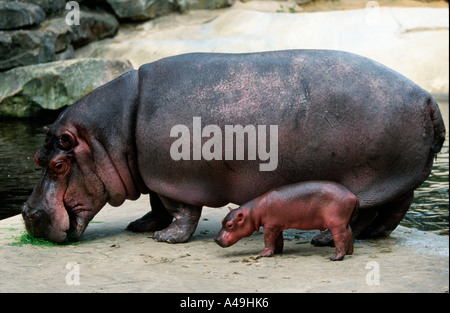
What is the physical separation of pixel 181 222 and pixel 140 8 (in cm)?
1420

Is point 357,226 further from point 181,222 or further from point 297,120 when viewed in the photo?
point 181,222

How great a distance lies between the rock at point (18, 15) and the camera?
14.3 meters

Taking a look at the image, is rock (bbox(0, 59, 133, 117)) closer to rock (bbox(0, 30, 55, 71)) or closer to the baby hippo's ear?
rock (bbox(0, 30, 55, 71))

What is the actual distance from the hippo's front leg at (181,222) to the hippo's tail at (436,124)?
70.0 inches

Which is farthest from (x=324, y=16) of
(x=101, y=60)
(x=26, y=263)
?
(x=26, y=263)

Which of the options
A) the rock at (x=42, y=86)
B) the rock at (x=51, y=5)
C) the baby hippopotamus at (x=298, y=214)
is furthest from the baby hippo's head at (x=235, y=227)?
the rock at (x=51, y=5)

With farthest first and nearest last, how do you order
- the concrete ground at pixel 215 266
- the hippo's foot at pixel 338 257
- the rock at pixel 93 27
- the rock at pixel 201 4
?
the rock at pixel 201 4 → the rock at pixel 93 27 → the hippo's foot at pixel 338 257 → the concrete ground at pixel 215 266

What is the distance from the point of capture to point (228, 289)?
3779 mm

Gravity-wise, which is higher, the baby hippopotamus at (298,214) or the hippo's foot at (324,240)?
the baby hippopotamus at (298,214)

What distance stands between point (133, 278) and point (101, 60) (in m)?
10.6

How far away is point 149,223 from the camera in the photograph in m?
5.57

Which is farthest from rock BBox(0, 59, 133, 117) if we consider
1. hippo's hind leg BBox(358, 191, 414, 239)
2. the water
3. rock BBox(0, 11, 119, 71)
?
hippo's hind leg BBox(358, 191, 414, 239)

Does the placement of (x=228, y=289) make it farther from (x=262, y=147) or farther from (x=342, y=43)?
(x=342, y=43)

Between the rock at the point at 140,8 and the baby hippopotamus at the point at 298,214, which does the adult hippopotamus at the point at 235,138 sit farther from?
the rock at the point at 140,8
